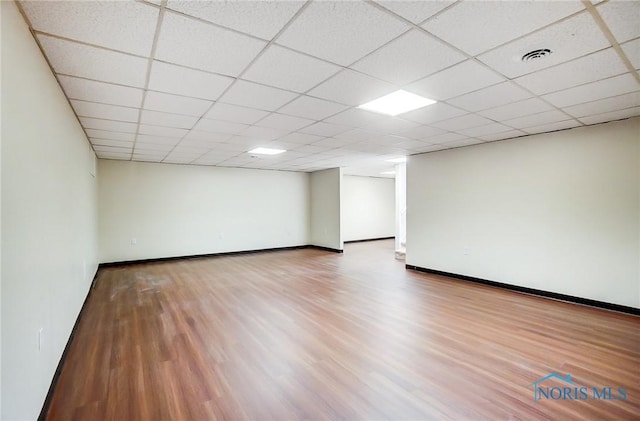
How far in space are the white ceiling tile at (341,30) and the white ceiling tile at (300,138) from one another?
2313 millimetres

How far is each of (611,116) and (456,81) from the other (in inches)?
99.0

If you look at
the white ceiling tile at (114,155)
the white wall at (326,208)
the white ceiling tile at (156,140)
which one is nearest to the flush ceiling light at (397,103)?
the white ceiling tile at (156,140)

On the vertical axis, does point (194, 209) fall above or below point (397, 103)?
below

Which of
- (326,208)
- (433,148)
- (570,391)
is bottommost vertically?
(570,391)

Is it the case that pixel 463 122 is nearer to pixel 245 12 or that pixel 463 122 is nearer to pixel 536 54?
pixel 536 54

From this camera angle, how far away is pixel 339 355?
269cm

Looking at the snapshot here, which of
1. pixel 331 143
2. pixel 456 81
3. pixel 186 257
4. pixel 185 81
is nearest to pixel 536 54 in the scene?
pixel 456 81

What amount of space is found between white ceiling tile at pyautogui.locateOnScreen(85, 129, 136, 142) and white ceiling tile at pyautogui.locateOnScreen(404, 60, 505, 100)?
156 inches

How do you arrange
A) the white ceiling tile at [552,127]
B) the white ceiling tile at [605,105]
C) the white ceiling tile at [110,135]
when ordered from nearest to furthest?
the white ceiling tile at [605,105] < the white ceiling tile at [552,127] < the white ceiling tile at [110,135]

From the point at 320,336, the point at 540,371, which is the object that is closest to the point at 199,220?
the point at 320,336

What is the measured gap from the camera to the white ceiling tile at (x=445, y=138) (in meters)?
4.46

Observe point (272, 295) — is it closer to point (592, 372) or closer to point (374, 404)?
point (374, 404)

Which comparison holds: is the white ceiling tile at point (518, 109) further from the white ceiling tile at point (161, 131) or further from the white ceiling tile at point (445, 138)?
the white ceiling tile at point (161, 131)

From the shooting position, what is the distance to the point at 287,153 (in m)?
6.00
